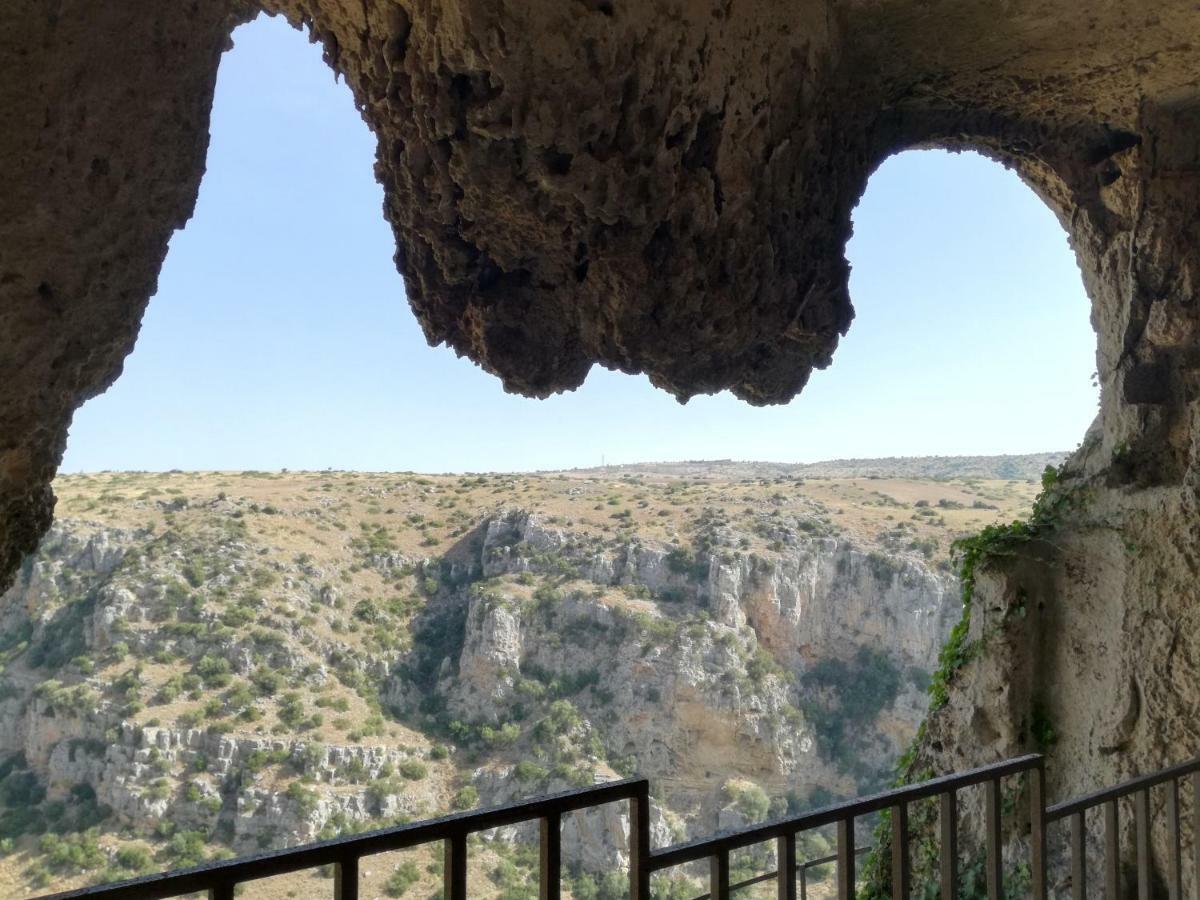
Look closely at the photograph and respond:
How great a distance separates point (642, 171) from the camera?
480cm

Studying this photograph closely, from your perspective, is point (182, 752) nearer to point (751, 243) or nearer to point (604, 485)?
point (604, 485)

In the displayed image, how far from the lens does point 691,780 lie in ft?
118

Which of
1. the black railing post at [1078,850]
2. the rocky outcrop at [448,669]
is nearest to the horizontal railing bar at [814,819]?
the black railing post at [1078,850]

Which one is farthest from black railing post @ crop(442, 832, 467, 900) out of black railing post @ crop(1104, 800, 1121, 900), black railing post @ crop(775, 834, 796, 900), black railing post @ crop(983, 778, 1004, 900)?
black railing post @ crop(1104, 800, 1121, 900)

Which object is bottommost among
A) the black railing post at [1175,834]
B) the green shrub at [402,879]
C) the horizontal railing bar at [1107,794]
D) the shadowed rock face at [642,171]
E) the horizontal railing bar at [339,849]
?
the green shrub at [402,879]

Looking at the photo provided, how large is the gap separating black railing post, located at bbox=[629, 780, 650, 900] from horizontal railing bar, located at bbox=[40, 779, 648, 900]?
2 centimetres

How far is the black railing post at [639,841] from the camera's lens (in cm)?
170

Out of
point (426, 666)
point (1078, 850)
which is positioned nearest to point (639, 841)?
point (1078, 850)

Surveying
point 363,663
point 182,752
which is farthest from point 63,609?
point 363,663

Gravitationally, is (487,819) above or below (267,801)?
above

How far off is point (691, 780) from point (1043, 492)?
32693mm

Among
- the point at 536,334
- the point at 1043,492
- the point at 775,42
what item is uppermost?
the point at 775,42

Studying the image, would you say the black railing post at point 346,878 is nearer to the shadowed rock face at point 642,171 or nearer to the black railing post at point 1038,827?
the black railing post at point 1038,827

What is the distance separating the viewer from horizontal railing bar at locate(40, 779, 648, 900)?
4.04 feet
